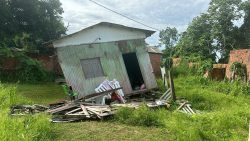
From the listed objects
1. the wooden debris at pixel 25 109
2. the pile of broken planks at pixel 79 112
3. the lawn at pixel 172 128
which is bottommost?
the lawn at pixel 172 128

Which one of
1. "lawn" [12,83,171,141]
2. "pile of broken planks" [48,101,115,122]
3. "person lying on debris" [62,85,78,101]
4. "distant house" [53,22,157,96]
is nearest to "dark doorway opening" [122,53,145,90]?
"distant house" [53,22,157,96]

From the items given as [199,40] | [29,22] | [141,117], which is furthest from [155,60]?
[141,117]

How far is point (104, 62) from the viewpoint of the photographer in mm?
16609

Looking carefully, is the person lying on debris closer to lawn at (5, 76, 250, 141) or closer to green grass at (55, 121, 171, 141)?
lawn at (5, 76, 250, 141)

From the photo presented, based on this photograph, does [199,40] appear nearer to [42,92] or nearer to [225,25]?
[225,25]

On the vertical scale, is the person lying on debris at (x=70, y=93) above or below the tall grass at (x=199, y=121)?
above

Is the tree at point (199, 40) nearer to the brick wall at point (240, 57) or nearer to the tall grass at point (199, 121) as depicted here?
the brick wall at point (240, 57)

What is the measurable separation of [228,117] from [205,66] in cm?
1214

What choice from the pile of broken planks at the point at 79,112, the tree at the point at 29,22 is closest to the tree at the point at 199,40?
the tree at the point at 29,22

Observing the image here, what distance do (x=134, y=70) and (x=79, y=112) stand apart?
7.33m

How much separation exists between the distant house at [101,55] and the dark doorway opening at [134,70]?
6 cm

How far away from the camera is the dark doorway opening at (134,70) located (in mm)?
18156

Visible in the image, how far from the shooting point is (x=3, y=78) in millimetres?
21453

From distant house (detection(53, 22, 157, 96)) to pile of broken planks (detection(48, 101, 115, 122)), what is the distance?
2.94 m
